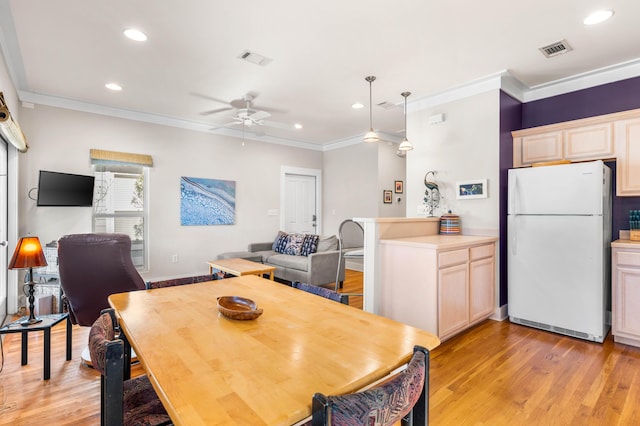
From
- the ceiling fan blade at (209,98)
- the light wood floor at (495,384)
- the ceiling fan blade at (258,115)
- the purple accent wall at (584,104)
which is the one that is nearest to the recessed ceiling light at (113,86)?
the ceiling fan blade at (209,98)

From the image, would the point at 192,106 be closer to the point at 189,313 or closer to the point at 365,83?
the point at 365,83

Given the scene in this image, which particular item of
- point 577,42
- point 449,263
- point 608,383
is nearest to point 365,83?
point 577,42

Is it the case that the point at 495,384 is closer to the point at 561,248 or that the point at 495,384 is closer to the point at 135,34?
the point at 561,248

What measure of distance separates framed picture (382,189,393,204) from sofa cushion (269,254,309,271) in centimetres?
211

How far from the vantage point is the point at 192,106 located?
4.66m

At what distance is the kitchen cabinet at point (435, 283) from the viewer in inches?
109

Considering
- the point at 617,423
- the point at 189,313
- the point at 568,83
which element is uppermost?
the point at 568,83

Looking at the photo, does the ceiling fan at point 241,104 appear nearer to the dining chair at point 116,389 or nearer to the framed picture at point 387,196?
the framed picture at point 387,196

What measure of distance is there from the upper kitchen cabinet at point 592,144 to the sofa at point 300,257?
8.92 ft

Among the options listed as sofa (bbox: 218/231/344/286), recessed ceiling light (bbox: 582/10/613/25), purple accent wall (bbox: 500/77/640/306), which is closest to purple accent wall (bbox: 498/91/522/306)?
purple accent wall (bbox: 500/77/640/306)

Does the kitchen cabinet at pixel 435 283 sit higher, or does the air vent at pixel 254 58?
the air vent at pixel 254 58

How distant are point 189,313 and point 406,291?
6.77 ft

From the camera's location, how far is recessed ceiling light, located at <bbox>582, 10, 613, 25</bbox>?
8.11 feet

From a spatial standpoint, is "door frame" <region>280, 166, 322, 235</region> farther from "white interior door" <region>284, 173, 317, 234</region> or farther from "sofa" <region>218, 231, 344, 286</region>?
"sofa" <region>218, 231, 344, 286</region>
